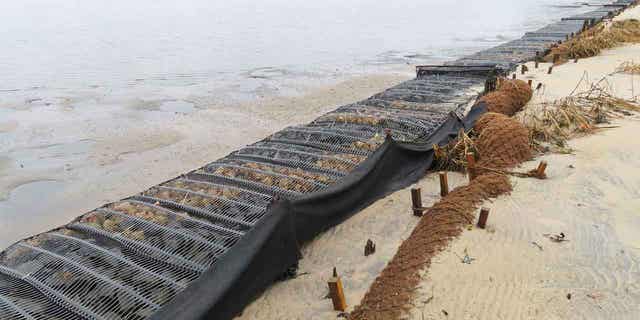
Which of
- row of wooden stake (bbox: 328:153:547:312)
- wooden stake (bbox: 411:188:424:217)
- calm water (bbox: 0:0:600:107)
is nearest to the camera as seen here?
row of wooden stake (bbox: 328:153:547:312)

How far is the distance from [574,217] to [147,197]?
4.73 meters

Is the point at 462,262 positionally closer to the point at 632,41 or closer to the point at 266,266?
the point at 266,266

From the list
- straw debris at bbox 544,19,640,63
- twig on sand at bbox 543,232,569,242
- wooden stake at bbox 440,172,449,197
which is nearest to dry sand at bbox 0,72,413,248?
wooden stake at bbox 440,172,449,197

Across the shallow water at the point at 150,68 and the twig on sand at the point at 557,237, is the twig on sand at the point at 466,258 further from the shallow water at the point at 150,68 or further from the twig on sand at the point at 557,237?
the shallow water at the point at 150,68

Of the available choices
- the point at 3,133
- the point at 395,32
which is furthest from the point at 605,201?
the point at 395,32

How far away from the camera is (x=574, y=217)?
470cm

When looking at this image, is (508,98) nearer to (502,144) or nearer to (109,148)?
(502,144)

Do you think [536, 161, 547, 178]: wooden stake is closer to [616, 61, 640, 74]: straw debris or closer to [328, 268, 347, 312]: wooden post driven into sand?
[328, 268, 347, 312]: wooden post driven into sand

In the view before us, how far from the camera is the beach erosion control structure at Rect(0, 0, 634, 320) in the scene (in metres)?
3.38

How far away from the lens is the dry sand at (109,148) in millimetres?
7051

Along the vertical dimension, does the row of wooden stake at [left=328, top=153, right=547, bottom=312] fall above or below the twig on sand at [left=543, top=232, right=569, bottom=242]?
above

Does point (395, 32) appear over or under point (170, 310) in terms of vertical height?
over

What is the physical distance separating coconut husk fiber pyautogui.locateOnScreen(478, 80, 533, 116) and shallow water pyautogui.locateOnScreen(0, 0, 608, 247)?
17.7 feet

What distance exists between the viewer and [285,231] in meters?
4.18
